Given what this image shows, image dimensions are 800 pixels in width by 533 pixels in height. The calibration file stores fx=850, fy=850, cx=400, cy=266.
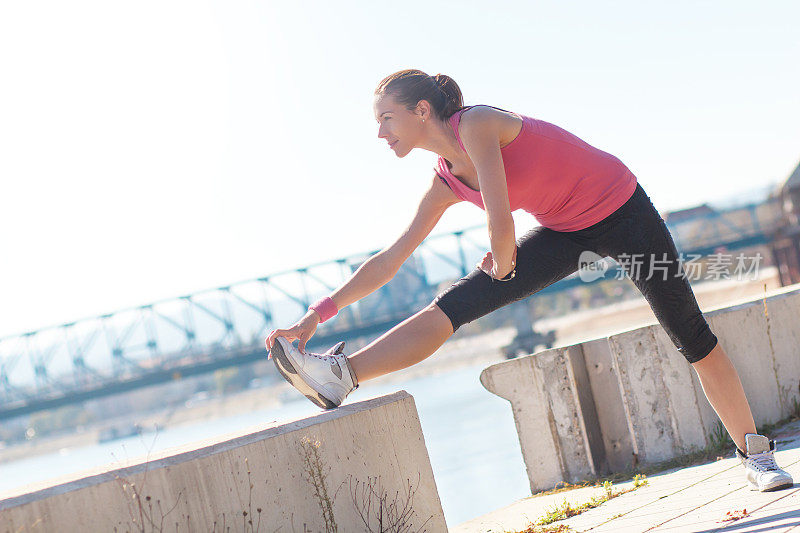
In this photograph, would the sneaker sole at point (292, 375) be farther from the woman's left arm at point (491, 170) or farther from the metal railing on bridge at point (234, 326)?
the metal railing on bridge at point (234, 326)

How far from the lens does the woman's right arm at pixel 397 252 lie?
2.88 m

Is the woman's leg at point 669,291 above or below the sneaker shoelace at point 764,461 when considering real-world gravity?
above

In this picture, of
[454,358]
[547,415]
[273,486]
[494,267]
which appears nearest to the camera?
[273,486]

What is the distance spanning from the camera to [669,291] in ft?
8.65

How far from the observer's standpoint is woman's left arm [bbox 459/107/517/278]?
7.80ft

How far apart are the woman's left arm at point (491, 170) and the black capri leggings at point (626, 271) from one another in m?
0.30

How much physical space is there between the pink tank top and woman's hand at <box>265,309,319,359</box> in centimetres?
66

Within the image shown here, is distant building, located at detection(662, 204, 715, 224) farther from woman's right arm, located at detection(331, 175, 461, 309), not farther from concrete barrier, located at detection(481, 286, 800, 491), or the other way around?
woman's right arm, located at detection(331, 175, 461, 309)

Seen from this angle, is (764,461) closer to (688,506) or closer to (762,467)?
(762,467)

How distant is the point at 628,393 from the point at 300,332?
1756mm

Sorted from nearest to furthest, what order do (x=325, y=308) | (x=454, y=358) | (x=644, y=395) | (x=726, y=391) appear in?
(x=726, y=391), (x=325, y=308), (x=644, y=395), (x=454, y=358)

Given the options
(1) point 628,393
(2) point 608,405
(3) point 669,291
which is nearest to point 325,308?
(3) point 669,291

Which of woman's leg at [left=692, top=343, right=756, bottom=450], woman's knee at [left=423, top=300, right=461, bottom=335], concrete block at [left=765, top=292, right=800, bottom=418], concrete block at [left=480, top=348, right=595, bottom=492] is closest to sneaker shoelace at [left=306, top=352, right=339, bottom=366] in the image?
woman's knee at [left=423, top=300, right=461, bottom=335]

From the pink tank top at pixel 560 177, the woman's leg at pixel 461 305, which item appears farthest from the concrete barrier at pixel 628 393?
the pink tank top at pixel 560 177
